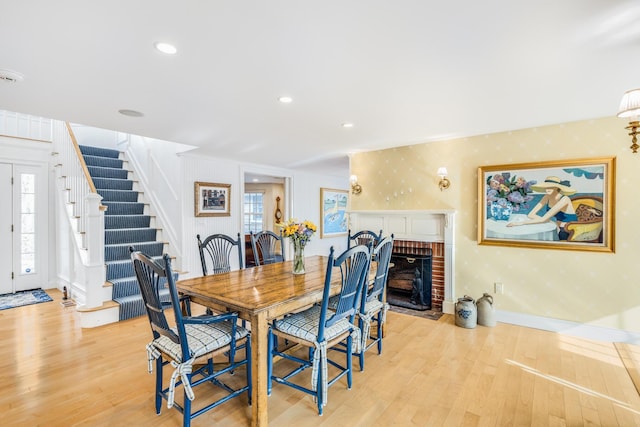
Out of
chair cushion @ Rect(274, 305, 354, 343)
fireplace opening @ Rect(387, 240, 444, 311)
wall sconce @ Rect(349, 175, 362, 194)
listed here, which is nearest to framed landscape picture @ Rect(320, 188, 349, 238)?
wall sconce @ Rect(349, 175, 362, 194)

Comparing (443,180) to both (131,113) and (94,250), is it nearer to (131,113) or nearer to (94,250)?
(131,113)

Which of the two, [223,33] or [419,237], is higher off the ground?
[223,33]

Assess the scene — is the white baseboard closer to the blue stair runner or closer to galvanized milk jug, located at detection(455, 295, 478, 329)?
galvanized milk jug, located at detection(455, 295, 478, 329)

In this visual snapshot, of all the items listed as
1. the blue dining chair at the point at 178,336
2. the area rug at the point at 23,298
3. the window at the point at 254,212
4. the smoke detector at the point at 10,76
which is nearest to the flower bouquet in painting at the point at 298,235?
the blue dining chair at the point at 178,336

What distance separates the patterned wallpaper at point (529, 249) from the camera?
122 inches

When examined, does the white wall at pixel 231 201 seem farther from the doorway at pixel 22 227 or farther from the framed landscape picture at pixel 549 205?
the framed landscape picture at pixel 549 205

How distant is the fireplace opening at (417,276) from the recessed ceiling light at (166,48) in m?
3.50

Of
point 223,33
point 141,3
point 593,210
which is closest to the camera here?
point 141,3

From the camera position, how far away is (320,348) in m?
2.06

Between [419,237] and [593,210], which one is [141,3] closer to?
[419,237]

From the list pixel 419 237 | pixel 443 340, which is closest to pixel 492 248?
pixel 419 237

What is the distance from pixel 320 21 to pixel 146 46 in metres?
1.04

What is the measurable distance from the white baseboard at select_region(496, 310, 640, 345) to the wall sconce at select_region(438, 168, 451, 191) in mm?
1672

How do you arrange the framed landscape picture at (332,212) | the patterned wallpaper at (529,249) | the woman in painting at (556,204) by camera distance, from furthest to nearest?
the framed landscape picture at (332,212) < the woman in painting at (556,204) < the patterned wallpaper at (529,249)
